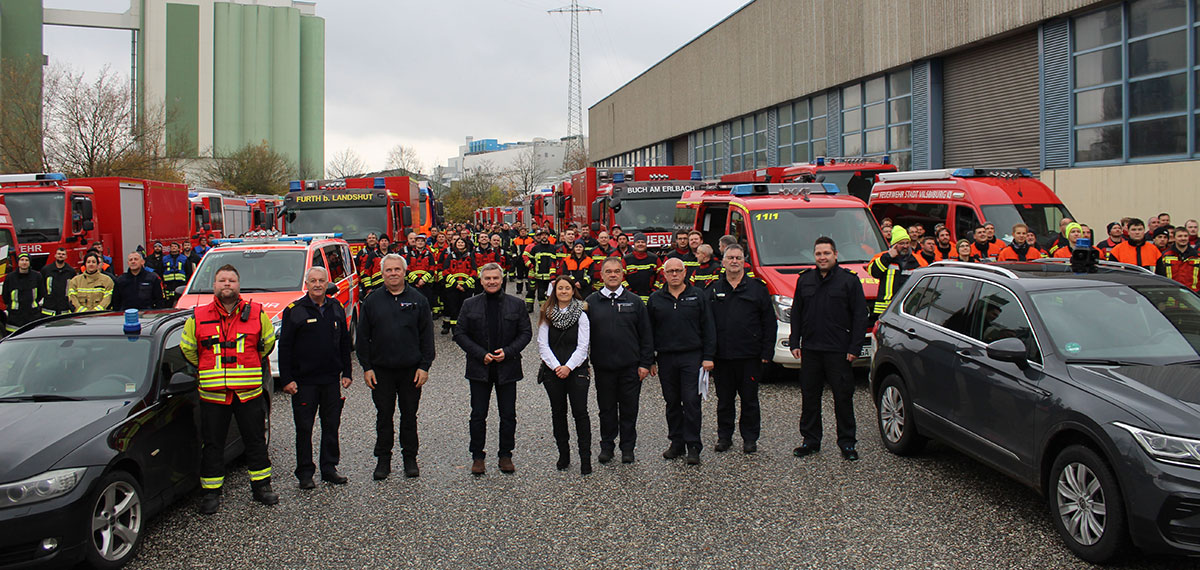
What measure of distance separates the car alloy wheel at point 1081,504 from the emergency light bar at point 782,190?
7246mm

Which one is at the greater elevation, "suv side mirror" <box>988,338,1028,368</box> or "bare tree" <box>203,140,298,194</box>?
"bare tree" <box>203,140,298,194</box>

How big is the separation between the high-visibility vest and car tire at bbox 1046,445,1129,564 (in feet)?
17.3

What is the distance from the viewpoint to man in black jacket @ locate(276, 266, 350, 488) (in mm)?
6984

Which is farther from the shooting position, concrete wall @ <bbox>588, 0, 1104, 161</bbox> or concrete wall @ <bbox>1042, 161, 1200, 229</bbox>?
concrete wall @ <bbox>588, 0, 1104, 161</bbox>

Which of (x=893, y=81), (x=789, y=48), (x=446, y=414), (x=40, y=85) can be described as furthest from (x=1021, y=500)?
(x=40, y=85)

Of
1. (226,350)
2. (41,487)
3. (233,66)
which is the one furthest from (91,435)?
(233,66)

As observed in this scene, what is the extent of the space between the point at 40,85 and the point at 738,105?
88.0 feet

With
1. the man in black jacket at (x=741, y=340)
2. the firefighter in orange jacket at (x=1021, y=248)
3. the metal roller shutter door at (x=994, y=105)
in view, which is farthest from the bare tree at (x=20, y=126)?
the firefighter in orange jacket at (x=1021, y=248)

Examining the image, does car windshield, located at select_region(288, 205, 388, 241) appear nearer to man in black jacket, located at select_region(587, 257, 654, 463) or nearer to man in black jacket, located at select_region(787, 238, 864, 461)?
man in black jacket, located at select_region(587, 257, 654, 463)

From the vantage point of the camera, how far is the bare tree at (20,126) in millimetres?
32062

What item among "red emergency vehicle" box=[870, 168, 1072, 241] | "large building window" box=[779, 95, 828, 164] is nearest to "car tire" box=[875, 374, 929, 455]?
"red emergency vehicle" box=[870, 168, 1072, 241]

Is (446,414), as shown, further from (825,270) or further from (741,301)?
(825,270)

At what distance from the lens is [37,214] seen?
1861cm

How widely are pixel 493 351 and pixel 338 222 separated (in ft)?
40.9
